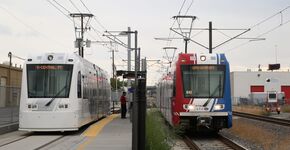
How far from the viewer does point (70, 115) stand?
18.8 metres

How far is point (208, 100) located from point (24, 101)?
6.77 m

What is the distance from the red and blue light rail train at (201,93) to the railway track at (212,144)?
0.53 m

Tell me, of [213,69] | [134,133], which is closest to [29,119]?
[213,69]

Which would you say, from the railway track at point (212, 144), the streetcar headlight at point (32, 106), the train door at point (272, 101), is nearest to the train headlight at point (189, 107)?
the railway track at point (212, 144)

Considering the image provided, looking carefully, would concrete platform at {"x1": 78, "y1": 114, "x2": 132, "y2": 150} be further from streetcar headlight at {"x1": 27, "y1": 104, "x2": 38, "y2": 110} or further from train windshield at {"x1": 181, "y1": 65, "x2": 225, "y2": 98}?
train windshield at {"x1": 181, "y1": 65, "x2": 225, "y2": 98}

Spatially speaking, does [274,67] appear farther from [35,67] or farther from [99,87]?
[35,67]

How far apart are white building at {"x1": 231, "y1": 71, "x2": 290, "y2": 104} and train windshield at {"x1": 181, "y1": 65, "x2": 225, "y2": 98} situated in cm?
7219

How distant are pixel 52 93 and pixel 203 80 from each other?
569 cm

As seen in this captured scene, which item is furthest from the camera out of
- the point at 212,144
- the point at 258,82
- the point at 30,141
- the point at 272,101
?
the point at 258,82

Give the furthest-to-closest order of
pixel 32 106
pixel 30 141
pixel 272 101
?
pixel 272 101, pixel 32 106, pixel 30 141

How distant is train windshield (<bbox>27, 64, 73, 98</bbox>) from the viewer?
62.2 ft

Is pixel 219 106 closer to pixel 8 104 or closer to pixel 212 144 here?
pixel 212 144

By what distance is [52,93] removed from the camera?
62.2 feet

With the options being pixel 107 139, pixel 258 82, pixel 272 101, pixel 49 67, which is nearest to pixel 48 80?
pixel 49 67
